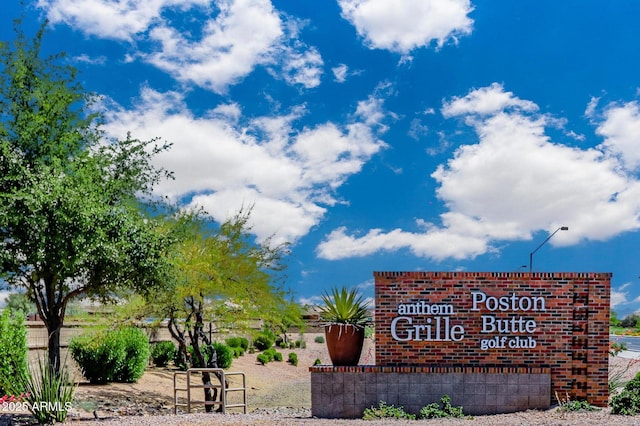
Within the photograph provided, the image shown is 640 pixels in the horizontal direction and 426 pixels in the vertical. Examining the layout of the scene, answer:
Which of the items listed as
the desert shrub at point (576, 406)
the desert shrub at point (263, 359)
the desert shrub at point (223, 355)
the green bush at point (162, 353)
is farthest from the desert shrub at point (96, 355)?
the desert shrub at point (576, 406)

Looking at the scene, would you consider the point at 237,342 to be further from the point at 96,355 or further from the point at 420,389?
→ the point at 420,389

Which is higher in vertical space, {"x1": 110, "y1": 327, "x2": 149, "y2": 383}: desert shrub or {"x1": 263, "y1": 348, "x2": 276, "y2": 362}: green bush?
{"x1": 110, "y1": 327, "x2": 149, "y2": 383}: desert shrub

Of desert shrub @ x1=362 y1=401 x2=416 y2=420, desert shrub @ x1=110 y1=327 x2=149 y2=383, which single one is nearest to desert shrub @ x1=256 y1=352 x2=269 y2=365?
desert shrub @ x1=110 y1=327 x2=149 y2=383

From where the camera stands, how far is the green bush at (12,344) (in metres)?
20.9

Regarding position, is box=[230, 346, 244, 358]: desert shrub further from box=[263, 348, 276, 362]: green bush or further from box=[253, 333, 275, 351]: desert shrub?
box=[253, 333, 275, 351]: desert shrub

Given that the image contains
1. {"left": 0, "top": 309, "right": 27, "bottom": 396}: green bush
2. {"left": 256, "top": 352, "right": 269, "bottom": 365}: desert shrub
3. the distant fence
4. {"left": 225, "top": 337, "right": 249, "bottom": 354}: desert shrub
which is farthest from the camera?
{"left": 225, "top": 337, "right": 249, "bottom": 354}: desert shrub

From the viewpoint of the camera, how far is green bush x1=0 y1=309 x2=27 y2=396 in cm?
2094

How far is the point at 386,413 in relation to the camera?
16.1 m

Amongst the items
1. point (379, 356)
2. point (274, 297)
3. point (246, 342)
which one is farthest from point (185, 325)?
point (246, 342)

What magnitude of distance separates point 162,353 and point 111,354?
24.8ft

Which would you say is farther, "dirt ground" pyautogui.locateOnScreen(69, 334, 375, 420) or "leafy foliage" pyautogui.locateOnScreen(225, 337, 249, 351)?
"leafy foliage" pyautogui.locateOnScreen(225, 337, 249, 351)

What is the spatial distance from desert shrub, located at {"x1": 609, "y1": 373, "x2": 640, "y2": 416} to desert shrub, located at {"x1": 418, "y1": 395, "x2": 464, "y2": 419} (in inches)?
128

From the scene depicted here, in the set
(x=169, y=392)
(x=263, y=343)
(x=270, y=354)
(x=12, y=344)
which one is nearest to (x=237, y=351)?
(x=270, y=354)

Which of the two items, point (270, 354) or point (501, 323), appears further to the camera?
point (270, 354)
